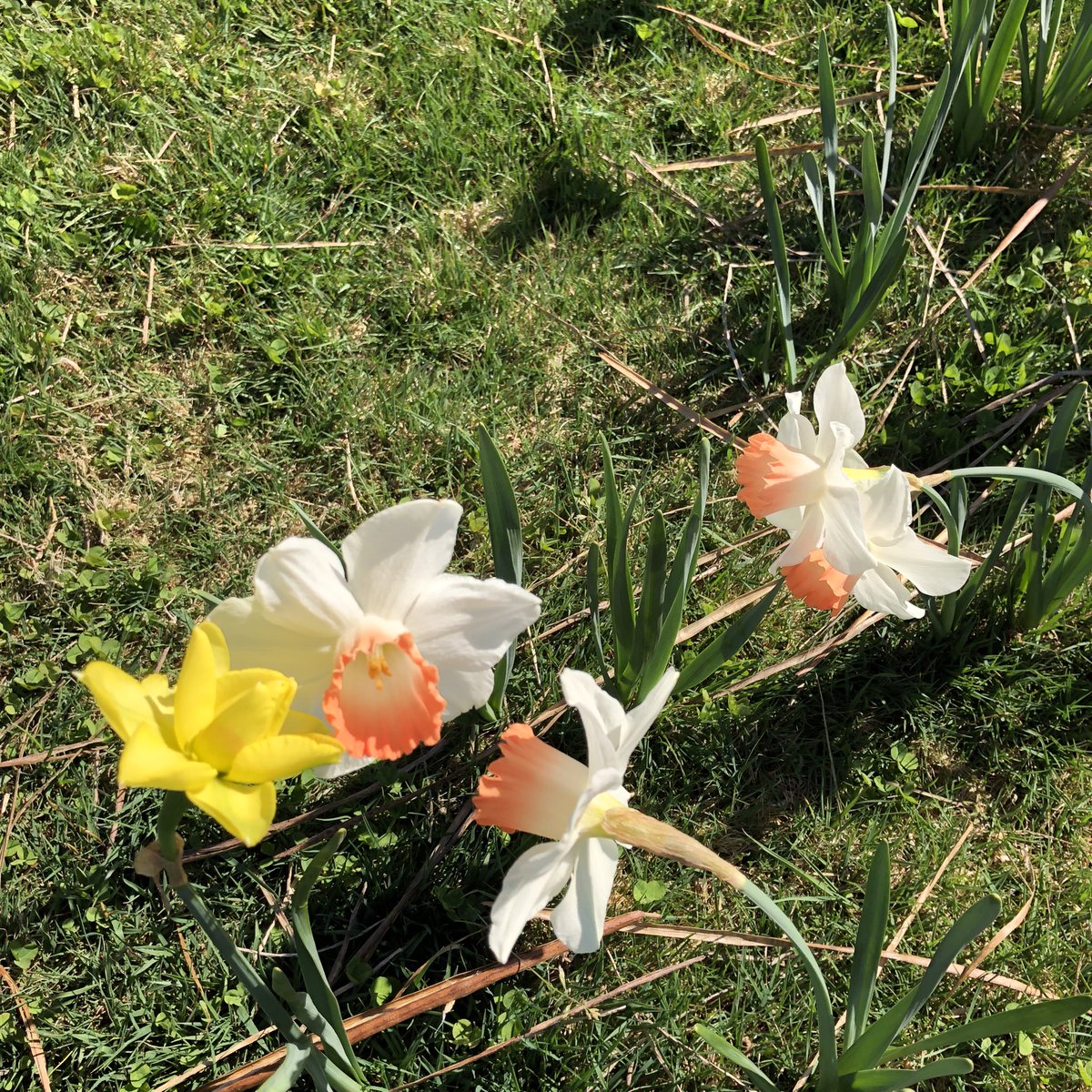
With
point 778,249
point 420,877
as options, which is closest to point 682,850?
point 420,877

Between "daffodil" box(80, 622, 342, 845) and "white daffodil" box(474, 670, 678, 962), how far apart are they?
0.97 ft

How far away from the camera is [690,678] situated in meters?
→ 1.87

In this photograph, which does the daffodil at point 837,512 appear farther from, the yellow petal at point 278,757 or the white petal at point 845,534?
the yellow petal at point 278,757

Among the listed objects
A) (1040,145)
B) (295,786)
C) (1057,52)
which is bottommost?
(295,786)

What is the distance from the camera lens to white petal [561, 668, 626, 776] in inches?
47.8

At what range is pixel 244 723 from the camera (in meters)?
1.04

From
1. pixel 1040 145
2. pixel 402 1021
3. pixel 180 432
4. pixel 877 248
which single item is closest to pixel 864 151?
pixel 877 248

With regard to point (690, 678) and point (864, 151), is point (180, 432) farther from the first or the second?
point (864, 151)

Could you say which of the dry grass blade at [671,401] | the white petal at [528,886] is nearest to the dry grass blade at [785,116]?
the dry grass blade at [671,401]

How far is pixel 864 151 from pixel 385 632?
1.46 meters

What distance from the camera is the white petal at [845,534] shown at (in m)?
1.48

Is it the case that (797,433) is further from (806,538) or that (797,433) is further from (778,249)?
(778,249)

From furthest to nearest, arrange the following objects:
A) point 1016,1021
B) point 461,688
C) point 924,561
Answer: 1. point 924,561
2. point 1016,1021
3. point 461,688

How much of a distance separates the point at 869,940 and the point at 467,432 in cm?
140
